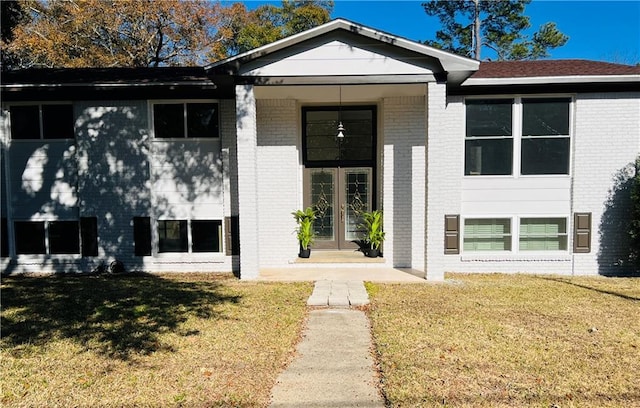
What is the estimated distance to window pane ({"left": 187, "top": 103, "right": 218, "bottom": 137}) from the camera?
33.0 ft

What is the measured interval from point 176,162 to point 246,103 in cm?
266

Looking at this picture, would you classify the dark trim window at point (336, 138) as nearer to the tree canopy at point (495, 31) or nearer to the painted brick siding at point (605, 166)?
the painted brick siding at point (605, 166)

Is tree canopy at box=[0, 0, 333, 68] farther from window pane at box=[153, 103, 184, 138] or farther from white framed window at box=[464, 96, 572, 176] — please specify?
white framed window at box=[464, 96, 572, 176]

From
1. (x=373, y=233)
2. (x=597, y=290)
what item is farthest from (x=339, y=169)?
(x=597, y=290)

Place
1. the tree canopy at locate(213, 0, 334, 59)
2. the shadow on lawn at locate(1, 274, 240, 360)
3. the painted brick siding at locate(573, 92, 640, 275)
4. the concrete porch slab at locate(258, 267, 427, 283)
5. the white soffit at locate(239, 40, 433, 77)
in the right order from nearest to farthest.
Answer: the shadow on lawn at locate(1, 274, 240, 360), the white soffit at locate(239, 40, 433, 77), the concrete porch slab at locate(258, 267, 427, 283), the painted brick siding at locate(573, 92, 640, 275), the tree canopy at locate(213, 0, 334, 59)

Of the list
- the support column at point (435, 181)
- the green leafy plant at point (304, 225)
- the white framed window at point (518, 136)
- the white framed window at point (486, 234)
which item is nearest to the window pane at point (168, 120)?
the green leafy plant at point (304, 225)

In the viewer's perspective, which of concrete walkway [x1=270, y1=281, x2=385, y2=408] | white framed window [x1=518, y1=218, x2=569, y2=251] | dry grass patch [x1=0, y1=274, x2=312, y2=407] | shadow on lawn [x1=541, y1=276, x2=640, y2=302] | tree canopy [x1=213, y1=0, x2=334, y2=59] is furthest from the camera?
tree canopy [x1=213, y1=0, x2=334, y2=59]

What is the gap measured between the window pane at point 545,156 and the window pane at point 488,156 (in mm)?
367

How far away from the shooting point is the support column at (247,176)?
8.63 meters

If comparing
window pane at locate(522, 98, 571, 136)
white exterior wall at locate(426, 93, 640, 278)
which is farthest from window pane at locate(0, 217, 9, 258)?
window pane at locate(522, 98, 571, 136)

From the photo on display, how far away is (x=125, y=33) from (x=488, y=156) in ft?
69.9

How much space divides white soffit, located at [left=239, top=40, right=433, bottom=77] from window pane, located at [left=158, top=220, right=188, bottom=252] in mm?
4448

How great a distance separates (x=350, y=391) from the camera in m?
3.92

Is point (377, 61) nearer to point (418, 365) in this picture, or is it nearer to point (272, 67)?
point (272, 67)
